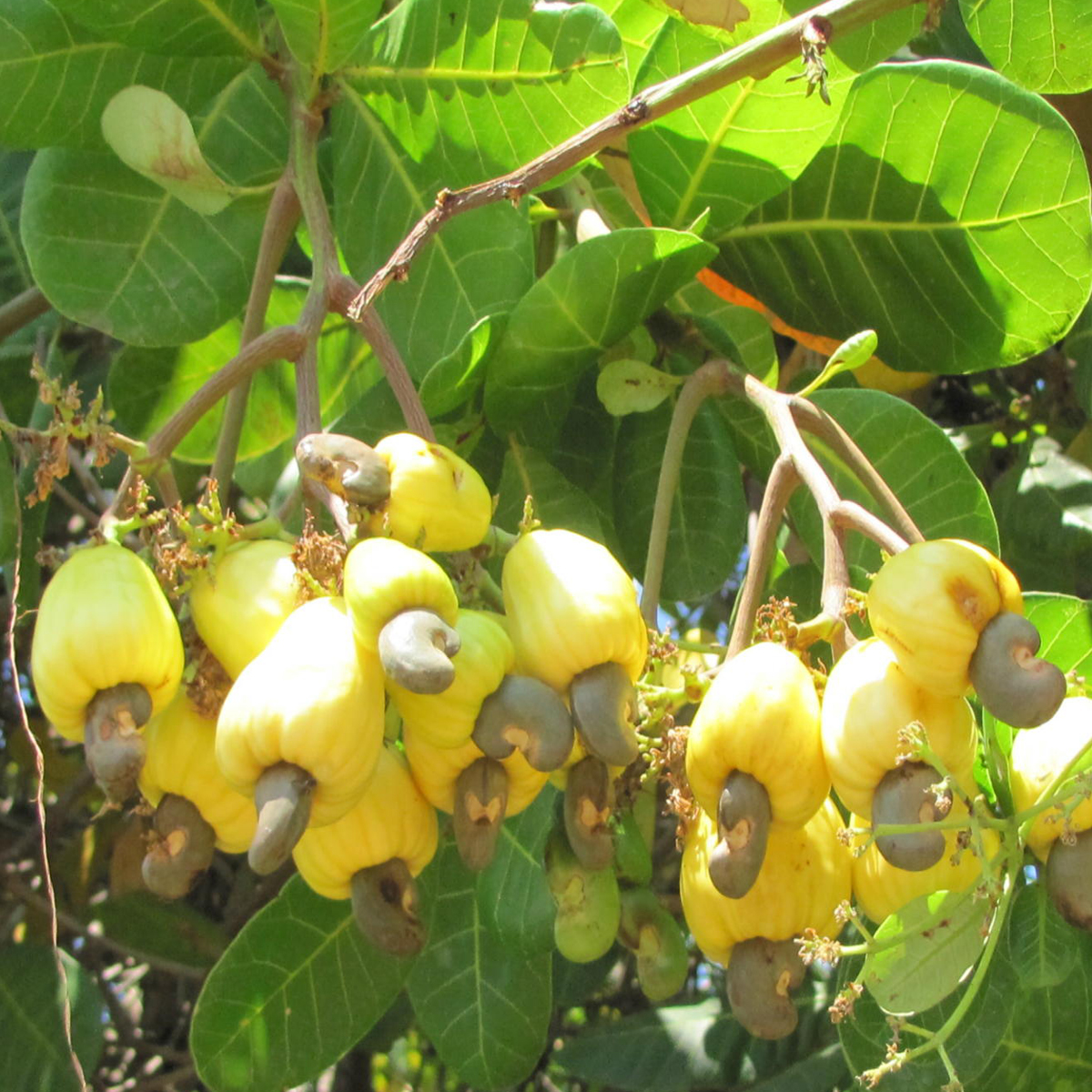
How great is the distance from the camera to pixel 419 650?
0.70 metres

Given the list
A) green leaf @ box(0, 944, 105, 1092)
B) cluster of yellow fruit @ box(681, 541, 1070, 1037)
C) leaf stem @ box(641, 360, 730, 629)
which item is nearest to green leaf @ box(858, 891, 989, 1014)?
cluster of yellow fruit @ box(681, 541, 1070, 1037)

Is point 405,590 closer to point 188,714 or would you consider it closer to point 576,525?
point 188,714

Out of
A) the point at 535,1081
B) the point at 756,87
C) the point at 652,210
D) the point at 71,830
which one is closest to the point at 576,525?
the point at 652,210

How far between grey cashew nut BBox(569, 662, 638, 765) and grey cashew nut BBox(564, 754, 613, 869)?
4 centimetres

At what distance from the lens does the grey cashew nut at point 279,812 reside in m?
0.71

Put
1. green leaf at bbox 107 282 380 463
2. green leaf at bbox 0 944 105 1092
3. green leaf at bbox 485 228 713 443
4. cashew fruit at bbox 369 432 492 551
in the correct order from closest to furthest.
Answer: cashew fruit at bbox 369 432 492 551, green leaf at bbox 485 228 713 443, green leaf at bbox 107 282 380 463, green leaf at bbox 0 944 105 1092

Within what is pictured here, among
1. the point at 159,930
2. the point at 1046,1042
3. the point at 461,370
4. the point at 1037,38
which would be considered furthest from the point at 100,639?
the point at 159,930

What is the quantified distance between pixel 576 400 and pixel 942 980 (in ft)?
2.13

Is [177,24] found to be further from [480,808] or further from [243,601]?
[480,808]

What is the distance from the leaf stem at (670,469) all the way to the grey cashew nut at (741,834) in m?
0.16

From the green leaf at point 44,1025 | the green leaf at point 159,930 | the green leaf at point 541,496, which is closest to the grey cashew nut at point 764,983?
the green leaf at point 541,496

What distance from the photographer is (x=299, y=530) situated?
42.4 inches

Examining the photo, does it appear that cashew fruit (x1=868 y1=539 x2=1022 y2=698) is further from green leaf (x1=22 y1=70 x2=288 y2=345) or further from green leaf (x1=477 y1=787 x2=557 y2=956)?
green leaf (x1=22 y1=70 x2=288 y2=345)

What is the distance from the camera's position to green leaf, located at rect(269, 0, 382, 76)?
41.6 inches
